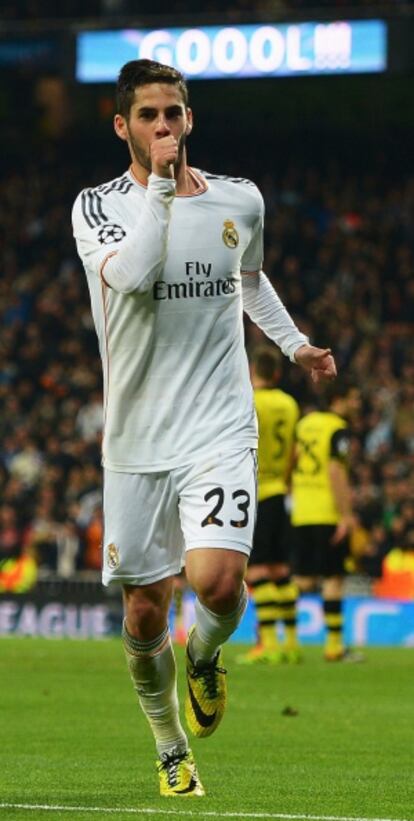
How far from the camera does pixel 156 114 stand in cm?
586

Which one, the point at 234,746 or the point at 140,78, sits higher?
the point at 140,78

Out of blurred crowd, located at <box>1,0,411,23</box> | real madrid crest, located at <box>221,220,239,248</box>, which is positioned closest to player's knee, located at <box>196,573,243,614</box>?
real madrid crest, located at <box>221,220,239,248</box>

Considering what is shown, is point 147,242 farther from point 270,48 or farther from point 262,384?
point 270,48

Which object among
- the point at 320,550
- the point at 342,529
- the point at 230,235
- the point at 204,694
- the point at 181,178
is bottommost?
the point at 320,550

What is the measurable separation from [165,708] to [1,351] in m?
21.3

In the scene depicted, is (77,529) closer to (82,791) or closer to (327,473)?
(327,473)

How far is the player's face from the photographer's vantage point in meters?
5.84

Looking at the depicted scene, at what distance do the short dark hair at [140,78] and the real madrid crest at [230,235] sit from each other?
45 cm

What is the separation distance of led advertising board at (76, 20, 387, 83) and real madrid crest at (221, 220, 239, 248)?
18126mm

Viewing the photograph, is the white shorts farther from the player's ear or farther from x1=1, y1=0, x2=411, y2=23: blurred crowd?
x1=1, y1=0, x2=411, y2=23: blurred crowd

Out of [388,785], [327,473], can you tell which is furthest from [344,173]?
[388,785]

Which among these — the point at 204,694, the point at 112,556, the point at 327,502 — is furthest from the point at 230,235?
the point at 327,502

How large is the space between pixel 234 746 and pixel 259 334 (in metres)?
17.4

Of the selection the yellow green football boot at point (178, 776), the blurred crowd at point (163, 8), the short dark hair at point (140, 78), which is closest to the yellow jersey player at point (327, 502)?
the yellow green football boot at point (178, 776)
